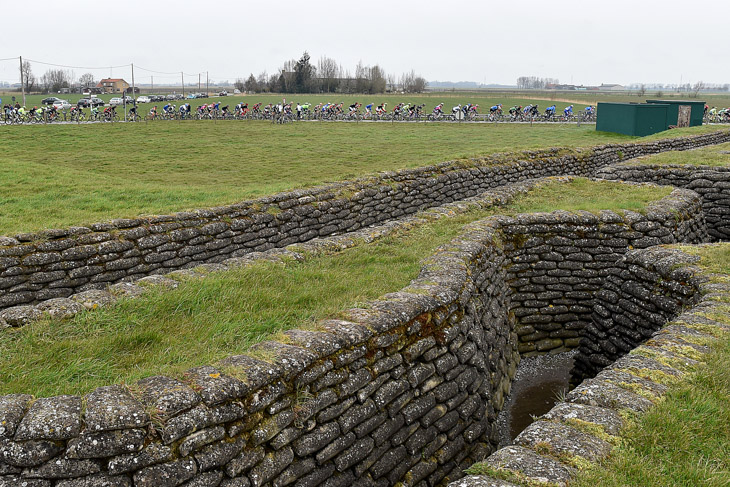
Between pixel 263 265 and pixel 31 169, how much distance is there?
36.8 ft

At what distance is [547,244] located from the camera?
9547 millimetres

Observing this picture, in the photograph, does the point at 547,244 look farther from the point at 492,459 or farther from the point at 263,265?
the point at 492,459

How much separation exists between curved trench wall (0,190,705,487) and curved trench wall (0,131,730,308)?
150 inches

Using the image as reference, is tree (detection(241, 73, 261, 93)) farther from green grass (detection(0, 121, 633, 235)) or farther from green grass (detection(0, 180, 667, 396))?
green grass (detection(0, 180, 667, 396))

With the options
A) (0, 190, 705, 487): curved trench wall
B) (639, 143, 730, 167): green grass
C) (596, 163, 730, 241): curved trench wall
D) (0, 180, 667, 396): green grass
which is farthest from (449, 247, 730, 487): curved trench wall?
(639, 143, 730, 167): green grass

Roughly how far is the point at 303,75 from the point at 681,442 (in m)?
88.0

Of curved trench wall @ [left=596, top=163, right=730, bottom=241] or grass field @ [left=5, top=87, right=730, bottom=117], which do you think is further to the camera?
grass field @ [left=5, top=87, right=730, bottom=117]

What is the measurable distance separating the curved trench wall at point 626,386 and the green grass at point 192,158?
736 centimetres

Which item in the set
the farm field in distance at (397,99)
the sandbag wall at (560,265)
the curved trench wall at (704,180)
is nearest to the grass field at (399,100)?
the farm field in distance at (397,99)

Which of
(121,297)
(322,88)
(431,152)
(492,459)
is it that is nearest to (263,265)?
(121,297)

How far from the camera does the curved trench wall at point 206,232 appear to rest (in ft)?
24.9

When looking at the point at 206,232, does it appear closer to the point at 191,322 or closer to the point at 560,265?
the point at 191,322

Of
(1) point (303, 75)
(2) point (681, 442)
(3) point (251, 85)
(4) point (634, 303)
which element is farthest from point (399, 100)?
(2) point (681, 442)

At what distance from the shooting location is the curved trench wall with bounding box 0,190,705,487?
330cm
